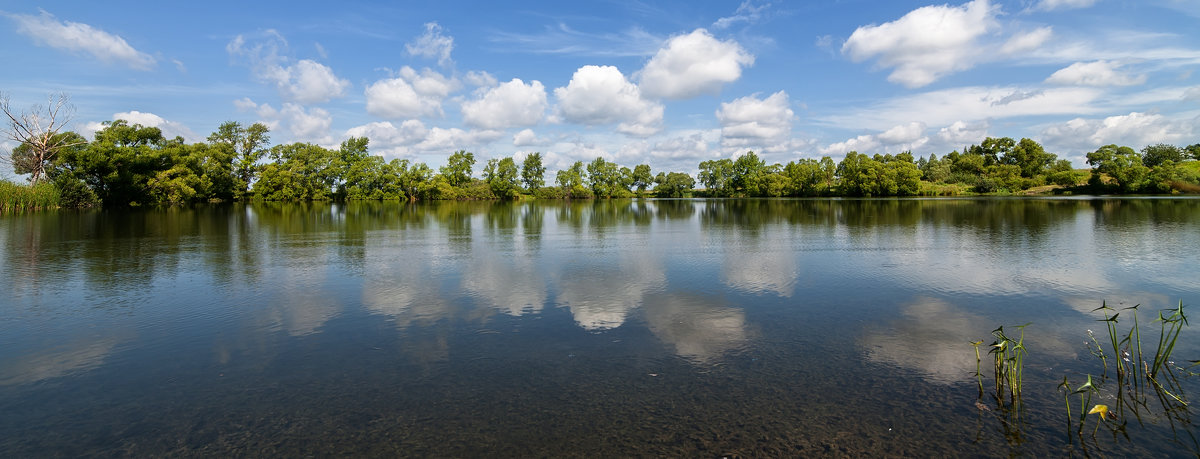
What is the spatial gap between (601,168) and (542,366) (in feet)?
368

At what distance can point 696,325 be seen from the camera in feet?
29.6

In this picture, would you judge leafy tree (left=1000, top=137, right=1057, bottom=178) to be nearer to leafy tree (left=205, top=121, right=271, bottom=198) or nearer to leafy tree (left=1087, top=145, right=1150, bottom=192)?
leafy tree (left=1087, top=145, right=1150, bottom=192)

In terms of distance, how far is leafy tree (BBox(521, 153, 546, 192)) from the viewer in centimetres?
11125

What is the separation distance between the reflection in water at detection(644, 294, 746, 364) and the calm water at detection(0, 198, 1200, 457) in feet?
0.19

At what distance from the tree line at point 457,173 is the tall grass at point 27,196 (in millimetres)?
1130

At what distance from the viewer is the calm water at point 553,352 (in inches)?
203

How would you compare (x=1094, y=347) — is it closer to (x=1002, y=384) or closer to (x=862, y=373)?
(x=1002, y=384)

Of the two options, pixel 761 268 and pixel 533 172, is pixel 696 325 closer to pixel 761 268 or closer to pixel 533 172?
pixel 761 268

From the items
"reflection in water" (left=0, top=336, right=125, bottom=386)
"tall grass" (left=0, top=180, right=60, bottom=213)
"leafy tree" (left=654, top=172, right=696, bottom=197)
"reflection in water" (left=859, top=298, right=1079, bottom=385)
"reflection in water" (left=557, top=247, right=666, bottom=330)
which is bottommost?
"reflection in water" (left=859, top=298, right=1079, bottom=385)

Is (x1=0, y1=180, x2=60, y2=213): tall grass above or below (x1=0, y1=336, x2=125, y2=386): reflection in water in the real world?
above

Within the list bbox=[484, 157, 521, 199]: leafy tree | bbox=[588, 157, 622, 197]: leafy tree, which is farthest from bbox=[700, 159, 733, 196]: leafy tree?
bbox=[484, 157, 521, 199]: leafy tree

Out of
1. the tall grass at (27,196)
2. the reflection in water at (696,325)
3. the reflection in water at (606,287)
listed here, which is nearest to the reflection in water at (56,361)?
the reflection in water at (606,287)

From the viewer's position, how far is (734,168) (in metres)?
128

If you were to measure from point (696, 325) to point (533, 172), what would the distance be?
105 m
